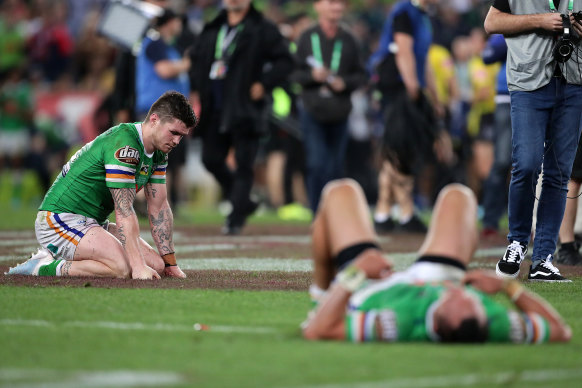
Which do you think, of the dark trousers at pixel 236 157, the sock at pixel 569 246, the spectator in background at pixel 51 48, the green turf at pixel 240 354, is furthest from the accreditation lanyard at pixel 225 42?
the spectator in background at pixel 51 48

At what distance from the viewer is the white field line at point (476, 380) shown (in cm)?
430

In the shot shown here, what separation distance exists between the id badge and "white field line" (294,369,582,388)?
30.0ft

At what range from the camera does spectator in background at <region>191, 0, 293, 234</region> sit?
13328 mm

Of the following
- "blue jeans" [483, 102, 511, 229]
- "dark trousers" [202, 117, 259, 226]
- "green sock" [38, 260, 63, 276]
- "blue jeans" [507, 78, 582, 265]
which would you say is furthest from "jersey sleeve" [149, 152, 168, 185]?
"blue jeans" [483, 102, 511, 229]

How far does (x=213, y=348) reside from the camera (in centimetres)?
510

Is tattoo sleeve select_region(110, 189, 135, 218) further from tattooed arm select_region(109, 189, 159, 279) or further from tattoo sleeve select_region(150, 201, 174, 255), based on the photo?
tattoo sleeve select_region(150, 201, 174, 255)

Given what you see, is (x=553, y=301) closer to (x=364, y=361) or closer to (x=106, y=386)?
(x=364, y=361)

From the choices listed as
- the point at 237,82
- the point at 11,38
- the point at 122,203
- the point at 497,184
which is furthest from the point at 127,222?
the point at 11,38

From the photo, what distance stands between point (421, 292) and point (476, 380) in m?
0.68

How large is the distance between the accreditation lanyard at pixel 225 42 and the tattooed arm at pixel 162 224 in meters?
5.34

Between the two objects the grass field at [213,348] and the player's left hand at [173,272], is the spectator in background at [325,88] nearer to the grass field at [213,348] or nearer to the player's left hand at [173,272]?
the player's left hand at [173,272]

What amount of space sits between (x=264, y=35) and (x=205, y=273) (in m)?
5.40

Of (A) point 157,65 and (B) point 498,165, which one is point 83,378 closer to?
(B) point 498,165

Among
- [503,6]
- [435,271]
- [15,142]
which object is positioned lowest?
[15,142]
